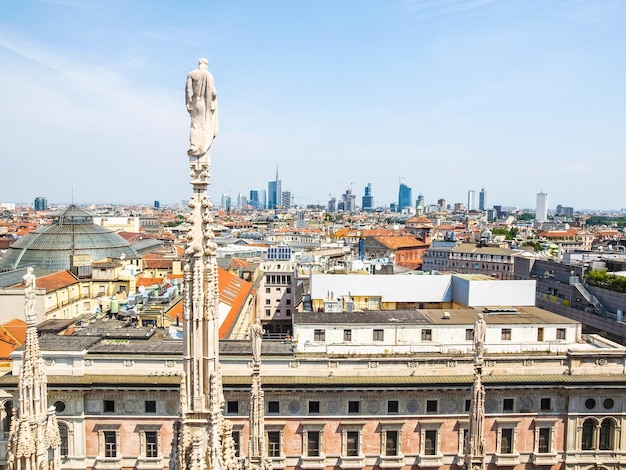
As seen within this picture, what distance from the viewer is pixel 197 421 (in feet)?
26.6

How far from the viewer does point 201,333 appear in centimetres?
831

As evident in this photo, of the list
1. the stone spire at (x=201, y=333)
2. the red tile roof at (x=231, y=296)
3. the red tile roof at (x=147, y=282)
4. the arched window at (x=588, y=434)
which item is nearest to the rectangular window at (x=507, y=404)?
the arched window at (x=588, y=434)

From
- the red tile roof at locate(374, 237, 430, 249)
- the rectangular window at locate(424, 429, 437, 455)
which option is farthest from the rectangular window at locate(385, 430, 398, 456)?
the red tile roof at locate(374, 237, 430, 249)

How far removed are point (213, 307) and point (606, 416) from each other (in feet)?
92.9

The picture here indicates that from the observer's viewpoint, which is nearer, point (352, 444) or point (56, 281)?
point (352, 444)

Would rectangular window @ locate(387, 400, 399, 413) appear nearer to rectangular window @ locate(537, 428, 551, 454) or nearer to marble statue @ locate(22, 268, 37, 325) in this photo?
rectangular window @ locate(537, 428, 551, 454)

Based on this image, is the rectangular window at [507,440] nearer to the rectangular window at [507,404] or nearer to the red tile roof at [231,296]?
the rectangular window at [507,404]

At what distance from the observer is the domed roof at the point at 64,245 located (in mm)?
61875

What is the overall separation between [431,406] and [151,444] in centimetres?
1507

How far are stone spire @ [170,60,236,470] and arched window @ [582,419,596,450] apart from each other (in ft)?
88.7

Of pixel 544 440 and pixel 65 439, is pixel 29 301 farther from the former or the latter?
pixel 544 440

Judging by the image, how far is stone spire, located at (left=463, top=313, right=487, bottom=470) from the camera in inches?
426

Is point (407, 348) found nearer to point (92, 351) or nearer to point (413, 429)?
point (413, 429)

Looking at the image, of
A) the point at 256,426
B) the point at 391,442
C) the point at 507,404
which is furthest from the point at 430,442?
the point at 256,426
